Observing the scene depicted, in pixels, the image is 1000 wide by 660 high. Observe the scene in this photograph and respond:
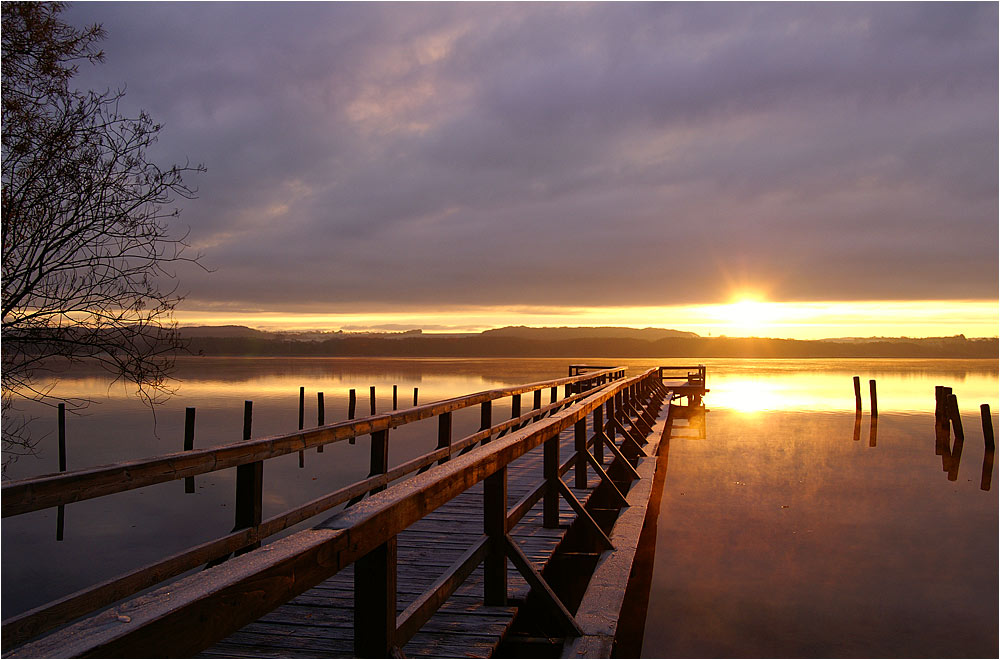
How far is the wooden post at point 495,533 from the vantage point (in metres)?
3.73

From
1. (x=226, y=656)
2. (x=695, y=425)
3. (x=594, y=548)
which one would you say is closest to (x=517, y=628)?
(x=226, y=656)

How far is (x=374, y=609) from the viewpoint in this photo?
2.21 metres

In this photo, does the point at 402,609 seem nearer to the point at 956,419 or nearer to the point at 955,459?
the point at 955,459

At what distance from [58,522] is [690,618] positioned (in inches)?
494

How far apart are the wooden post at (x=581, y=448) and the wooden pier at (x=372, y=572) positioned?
0.03 m

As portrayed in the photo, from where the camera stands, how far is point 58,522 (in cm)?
1407

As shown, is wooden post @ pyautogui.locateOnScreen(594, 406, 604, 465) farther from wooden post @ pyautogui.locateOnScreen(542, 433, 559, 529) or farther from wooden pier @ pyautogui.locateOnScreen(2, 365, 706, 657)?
wooden post @ pyautogui.locateOnScreen(542, 433, 559, 529)

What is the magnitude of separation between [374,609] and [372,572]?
14cm

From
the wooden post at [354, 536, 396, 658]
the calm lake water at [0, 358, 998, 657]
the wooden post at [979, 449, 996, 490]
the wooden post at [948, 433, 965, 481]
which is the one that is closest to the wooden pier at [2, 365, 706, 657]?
the wooden post at [354, 536, 396, 658]

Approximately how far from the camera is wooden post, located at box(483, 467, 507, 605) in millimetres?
3732

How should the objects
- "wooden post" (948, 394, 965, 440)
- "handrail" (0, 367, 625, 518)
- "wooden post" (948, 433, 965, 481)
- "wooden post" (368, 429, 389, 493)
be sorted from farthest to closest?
1. "wooden post" (948, 394, 965, 440)
2. "wooden post" (948, 433, 965, 481)
3. "wooden post" (368, 429, 389, 493)
4. "handrail" (0, 367, 625, 518)

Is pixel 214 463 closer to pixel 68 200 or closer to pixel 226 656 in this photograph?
pixel 226 656

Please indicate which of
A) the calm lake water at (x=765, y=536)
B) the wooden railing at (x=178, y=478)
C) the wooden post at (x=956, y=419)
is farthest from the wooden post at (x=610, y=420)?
the wooden post at (x=956, y=419)

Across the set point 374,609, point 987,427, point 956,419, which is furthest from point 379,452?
point 956,419
